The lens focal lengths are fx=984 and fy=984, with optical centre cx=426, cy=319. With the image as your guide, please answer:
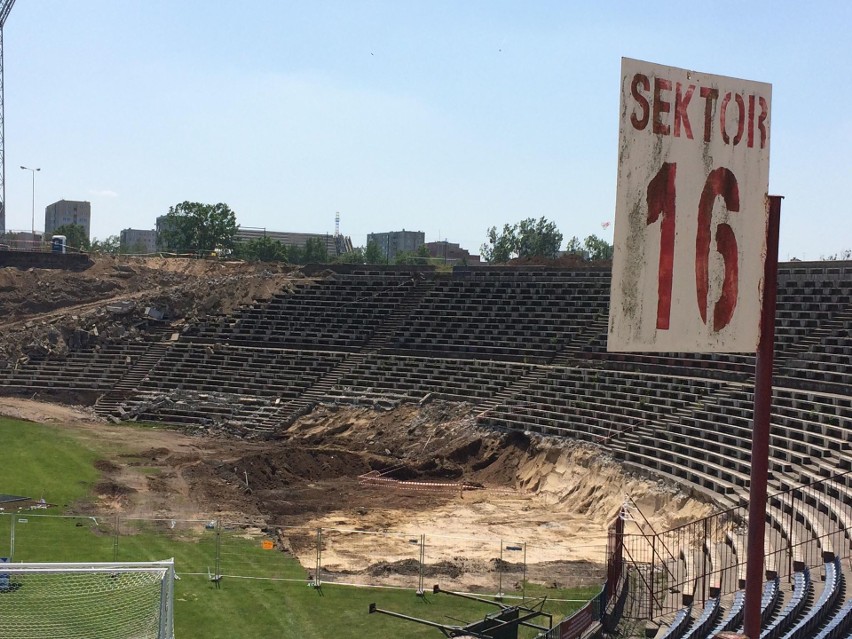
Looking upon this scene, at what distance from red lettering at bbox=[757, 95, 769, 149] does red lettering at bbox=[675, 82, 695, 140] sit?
48cm

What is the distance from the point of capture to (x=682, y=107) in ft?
17.6

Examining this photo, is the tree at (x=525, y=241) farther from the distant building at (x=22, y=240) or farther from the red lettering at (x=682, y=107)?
the red lettering at (x=682, y=107)

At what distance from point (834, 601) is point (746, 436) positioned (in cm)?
1372

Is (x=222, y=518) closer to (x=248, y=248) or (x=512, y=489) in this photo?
(x=512, y=489)

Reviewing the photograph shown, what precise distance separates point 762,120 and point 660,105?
72 centimetres

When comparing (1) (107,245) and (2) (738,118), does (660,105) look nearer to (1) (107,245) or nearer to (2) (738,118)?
(2) (738,118)

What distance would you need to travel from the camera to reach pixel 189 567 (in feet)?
70.2

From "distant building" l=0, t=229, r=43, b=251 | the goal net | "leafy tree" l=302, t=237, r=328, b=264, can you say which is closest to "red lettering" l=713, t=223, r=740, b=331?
the goal net

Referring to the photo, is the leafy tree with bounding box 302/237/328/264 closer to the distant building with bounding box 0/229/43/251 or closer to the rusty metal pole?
the distant building with bounding box 0/229/43/251

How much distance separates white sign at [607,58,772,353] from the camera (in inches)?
208

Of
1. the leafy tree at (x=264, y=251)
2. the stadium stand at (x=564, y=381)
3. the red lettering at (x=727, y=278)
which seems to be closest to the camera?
the red lettering at (x=727, y=278)

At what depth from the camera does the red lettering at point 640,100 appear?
5203 millimetres

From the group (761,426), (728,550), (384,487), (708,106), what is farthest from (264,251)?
(708,106)

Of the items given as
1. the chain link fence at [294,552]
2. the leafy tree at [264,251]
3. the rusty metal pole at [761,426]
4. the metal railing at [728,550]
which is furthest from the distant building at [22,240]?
the rusty metal pole at [761,426]
